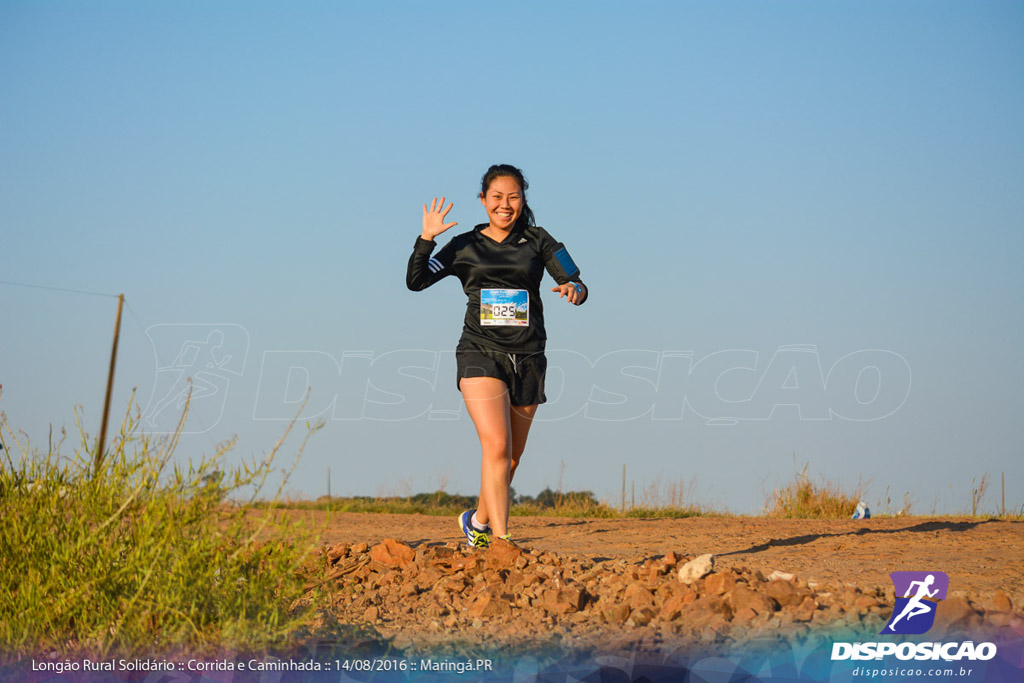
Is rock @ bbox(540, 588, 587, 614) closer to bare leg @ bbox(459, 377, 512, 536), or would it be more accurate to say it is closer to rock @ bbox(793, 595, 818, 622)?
rock @ bbox(793, 595, 818, 622)

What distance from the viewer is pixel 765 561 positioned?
597 cm

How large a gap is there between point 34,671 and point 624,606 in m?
2.31

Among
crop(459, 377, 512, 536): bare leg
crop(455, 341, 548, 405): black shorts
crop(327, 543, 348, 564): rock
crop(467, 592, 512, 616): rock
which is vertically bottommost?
crop(467, 592, 512, 616): rock

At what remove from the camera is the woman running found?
228 inches

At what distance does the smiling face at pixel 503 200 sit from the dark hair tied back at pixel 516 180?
26mm

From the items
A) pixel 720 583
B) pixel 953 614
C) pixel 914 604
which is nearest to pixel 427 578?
pixel 720 583

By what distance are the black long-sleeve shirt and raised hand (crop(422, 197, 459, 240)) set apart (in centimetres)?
5

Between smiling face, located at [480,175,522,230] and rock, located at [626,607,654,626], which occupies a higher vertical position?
smiling face, located at [480,175,522,230]

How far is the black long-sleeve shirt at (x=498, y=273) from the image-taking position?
233 inches

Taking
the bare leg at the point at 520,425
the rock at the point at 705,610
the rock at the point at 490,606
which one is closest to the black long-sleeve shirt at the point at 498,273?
the bare leg at the point at 520,425

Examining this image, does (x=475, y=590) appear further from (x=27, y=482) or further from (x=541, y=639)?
(x=27, y=482)

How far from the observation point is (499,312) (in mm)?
5926

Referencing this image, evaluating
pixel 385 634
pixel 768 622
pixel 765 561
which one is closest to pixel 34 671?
pixel 385 634

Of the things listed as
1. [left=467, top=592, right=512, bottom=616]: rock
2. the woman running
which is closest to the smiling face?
the woman running
